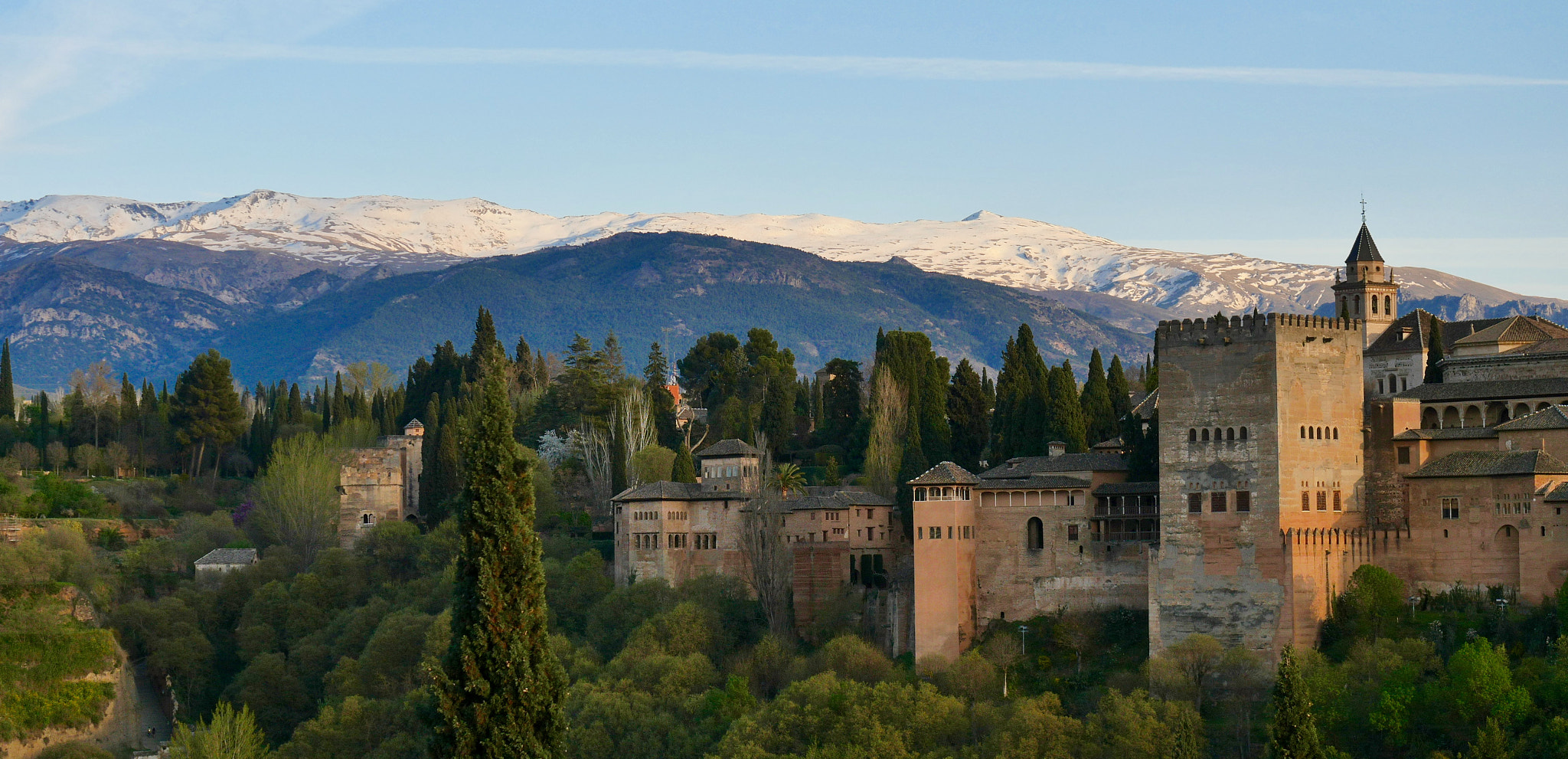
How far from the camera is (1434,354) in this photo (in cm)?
6419

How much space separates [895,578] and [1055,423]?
373 inches

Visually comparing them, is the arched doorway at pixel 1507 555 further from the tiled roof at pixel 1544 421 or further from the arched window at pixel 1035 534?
the arched window at pixel 1035 534

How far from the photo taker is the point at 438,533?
78.2 meters

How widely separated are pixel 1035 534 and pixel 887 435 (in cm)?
1666

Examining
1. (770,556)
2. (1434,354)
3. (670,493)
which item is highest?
(1434,354)

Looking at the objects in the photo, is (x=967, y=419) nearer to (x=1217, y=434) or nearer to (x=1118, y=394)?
(x=1118, y=394)

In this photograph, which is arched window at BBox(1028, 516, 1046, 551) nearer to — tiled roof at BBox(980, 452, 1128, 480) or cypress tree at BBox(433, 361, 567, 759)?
tiled roof at BBox(980, 452, 1128, 480)

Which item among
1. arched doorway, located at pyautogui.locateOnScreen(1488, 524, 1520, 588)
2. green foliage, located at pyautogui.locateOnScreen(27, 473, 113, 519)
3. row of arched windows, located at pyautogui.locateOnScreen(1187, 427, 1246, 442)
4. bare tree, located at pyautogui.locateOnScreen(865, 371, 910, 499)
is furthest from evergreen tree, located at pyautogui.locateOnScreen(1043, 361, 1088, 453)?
green foliage, located at pyautogui.locateOnScreen(27, 473, 113, 519)

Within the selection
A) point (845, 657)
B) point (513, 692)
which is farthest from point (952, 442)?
point (513, 692)

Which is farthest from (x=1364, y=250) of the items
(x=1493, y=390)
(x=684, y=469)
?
(x=684, y=469)

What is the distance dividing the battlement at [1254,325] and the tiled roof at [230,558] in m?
45.3

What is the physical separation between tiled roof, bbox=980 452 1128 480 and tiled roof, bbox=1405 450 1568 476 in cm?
1038

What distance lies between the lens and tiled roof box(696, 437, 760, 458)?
7356 centimetres

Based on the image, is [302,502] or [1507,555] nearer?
[1507,555]
